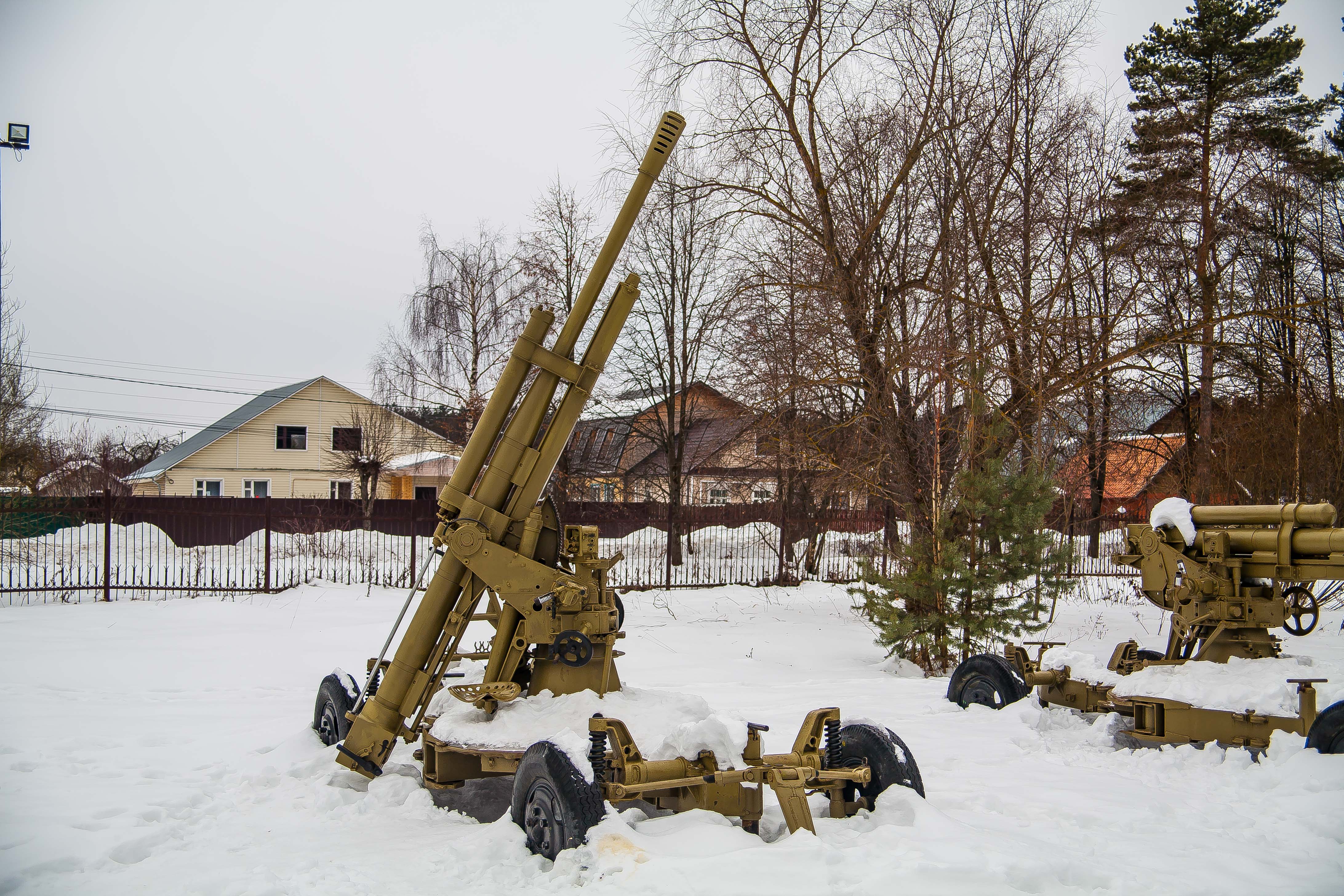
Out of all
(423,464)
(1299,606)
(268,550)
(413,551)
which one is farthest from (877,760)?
(423,464)

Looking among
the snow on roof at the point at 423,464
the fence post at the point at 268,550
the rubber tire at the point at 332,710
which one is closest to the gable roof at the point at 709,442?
the fence post at the point at 268,550

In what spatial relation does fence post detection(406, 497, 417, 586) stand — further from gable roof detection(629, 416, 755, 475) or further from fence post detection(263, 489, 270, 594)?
gable roof detection(629, 416, 755, 475)

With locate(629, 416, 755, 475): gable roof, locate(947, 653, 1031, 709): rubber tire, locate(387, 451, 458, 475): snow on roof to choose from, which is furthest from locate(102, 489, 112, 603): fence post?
locate(387, 451, 458, 475): snow on roof

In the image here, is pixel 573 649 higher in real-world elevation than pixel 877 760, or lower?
higher

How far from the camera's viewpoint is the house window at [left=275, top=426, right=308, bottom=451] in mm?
33906

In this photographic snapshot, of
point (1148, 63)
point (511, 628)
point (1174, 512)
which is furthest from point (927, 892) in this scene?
point (1148, 63)

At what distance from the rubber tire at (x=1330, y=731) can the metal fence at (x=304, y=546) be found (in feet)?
21.5

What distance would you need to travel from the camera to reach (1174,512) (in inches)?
307

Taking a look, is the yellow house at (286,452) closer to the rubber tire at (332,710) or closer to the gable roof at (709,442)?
the gable roof at (709,442)

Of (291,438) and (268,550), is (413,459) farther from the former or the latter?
(268,550)

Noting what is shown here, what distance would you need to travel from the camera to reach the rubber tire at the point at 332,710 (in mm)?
6395

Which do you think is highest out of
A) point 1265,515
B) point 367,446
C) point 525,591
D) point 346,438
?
point 346,438

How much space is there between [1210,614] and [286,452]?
32.8 m

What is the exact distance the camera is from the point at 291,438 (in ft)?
112
